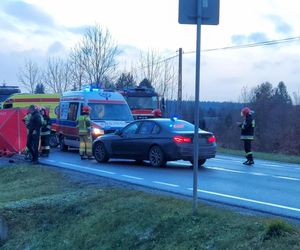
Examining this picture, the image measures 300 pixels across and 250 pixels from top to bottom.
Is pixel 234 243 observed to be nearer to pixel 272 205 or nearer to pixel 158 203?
pixel 158 203

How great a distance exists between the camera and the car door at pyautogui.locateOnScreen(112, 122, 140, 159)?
18.5 meters

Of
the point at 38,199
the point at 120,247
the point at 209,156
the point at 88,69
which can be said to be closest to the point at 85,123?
the point at 209,156

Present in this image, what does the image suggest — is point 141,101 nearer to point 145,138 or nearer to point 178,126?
point 145,138

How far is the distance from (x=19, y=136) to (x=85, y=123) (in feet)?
10.0

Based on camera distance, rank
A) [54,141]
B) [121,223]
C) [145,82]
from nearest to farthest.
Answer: [121,223], [54,141], [145,82]

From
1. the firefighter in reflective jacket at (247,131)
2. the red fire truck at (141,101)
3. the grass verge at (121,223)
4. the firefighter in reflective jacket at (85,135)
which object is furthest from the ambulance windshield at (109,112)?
the grass verge at (121,223)

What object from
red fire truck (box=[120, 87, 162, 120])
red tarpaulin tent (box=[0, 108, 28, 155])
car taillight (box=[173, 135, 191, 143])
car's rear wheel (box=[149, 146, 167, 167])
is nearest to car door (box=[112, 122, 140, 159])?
car's rear wheel (box=[149, 146, 167, 167])

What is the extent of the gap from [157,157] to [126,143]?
133 centimetres

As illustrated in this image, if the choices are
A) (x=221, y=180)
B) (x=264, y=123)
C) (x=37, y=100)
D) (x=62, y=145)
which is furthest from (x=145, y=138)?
(x=264, y=123)

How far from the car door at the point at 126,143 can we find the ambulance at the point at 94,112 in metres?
3.28

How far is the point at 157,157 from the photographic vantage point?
17.8 metres

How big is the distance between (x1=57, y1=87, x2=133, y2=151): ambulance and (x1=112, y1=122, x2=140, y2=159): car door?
10.8 feet

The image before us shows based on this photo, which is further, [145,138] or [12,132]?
[12,132]

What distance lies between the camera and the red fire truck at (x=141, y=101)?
109 feet
